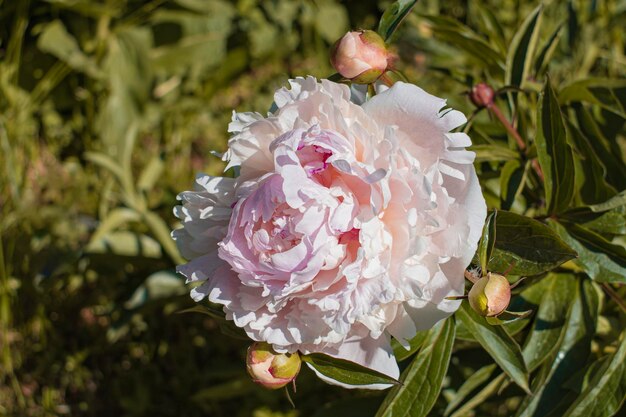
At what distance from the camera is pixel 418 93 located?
74 cm

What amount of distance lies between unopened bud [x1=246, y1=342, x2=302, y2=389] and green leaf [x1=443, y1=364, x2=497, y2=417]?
345mm

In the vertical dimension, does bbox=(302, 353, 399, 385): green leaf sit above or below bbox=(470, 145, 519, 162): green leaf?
below

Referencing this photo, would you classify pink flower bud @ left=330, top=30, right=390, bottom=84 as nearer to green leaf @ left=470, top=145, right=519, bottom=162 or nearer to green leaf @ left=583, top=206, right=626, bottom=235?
green leaf @ left=470, top=145, right=519, bottom=162

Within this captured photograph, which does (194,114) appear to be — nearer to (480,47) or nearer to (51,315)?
(51,315)

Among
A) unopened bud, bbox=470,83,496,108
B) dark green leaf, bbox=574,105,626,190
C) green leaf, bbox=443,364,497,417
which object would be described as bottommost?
green leaf, bbox=443,364,497,417

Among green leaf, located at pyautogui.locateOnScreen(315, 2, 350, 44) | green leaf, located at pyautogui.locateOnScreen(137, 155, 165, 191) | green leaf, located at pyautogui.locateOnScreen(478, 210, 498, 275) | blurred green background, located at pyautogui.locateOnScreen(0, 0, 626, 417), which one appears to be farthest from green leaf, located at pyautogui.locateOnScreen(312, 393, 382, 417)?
green leaf, located at pyautogui.locateOnScreen(315, 2, 350, 44)

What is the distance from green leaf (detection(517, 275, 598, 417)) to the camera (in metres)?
0.94

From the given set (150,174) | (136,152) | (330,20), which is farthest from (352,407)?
(330,20)

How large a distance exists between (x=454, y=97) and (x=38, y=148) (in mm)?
1399

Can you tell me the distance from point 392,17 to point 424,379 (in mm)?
399

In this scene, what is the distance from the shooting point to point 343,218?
696 millimetres

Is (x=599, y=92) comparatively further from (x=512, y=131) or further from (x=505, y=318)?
(x=505, y=318)

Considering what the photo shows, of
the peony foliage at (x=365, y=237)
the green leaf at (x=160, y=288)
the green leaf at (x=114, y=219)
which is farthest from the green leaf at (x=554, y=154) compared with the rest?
the green leaf at (x=114, y=219)

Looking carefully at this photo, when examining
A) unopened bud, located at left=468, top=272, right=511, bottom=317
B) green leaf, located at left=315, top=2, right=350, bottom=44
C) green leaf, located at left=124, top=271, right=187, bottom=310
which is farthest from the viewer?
green leaf, located at left=315, top=2, right=350, bottom=44
